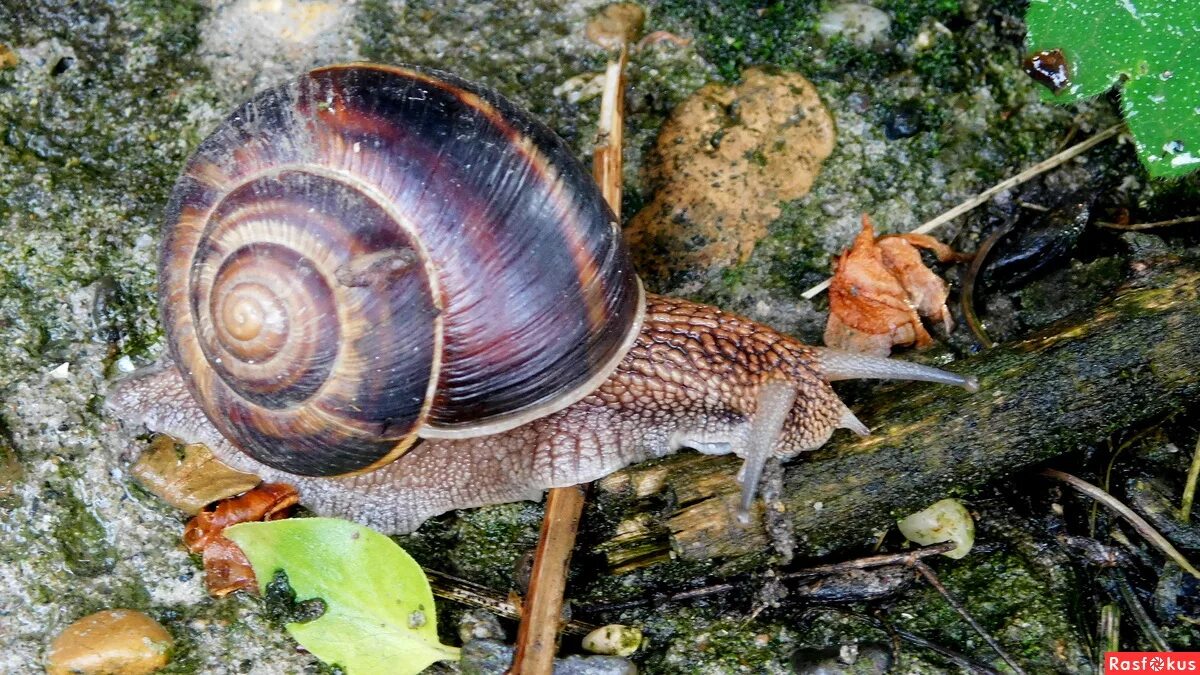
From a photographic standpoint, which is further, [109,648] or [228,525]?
[228,525]

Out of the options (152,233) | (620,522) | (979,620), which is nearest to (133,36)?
(152,233)

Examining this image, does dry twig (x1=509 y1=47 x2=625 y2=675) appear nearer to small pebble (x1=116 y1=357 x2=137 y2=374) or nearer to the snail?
the snail

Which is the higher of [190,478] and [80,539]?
[190,478]

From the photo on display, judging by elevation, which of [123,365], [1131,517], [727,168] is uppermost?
[727,168]

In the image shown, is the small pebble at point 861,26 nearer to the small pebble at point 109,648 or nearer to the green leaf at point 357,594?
the green leaf at point 357,594

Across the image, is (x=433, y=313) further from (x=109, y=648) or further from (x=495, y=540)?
(x=109, y=648)

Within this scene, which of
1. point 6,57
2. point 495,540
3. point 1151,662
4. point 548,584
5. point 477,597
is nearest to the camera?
point 1151,662

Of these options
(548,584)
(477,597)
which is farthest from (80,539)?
(548,584)
